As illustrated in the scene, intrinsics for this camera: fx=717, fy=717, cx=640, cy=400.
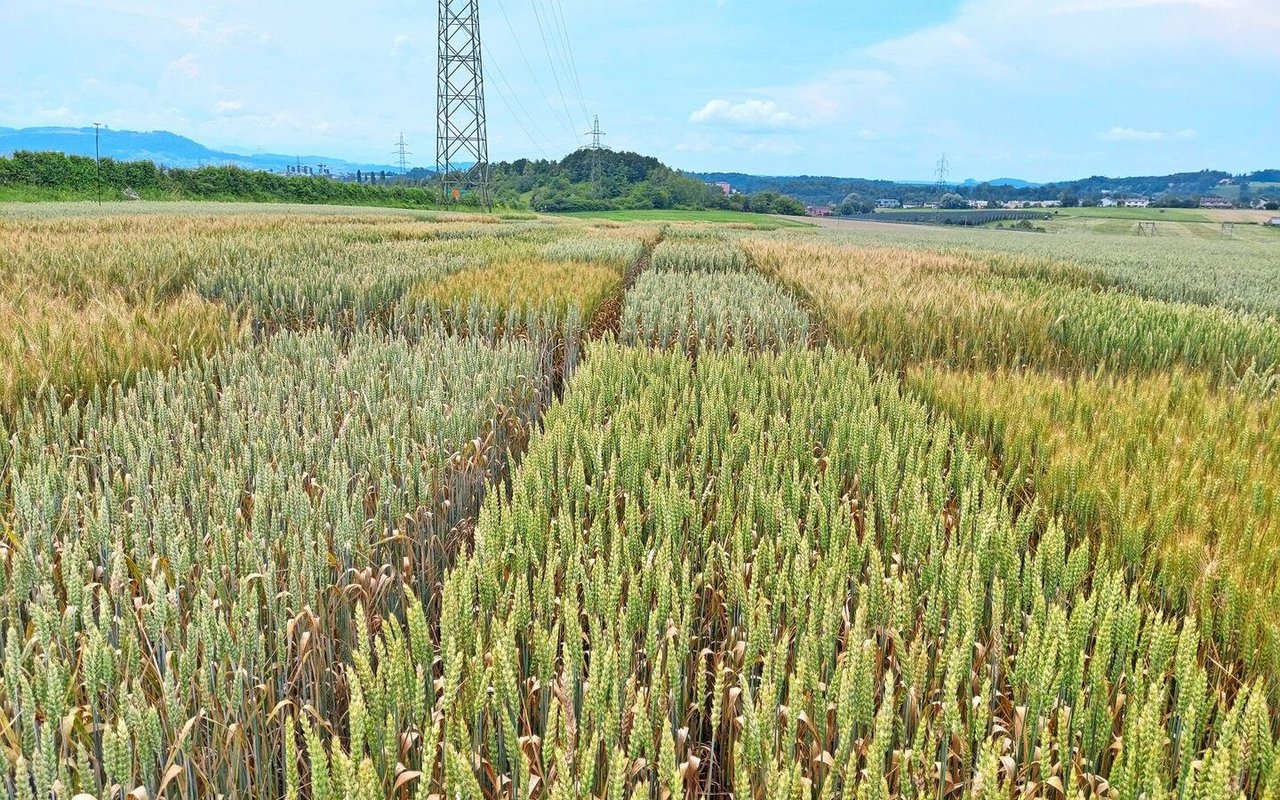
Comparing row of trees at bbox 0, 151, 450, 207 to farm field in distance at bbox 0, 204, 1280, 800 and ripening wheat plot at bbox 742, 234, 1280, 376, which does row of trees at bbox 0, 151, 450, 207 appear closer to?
farm field in distance at bbox 0, 204, 1280, 800

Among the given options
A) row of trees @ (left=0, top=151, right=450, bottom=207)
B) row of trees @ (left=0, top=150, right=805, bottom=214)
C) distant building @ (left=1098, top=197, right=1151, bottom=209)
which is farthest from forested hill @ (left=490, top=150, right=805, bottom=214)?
distant building @ (left=1098, top=197, right=1151, bottom=209)

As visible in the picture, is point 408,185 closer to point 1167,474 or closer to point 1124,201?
point 1167,474

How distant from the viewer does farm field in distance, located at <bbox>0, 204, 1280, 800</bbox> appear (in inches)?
46.8

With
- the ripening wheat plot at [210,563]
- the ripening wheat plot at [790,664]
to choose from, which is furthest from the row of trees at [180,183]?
the ripening wheat plot at [790,664]

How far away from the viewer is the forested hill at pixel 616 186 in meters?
76.6

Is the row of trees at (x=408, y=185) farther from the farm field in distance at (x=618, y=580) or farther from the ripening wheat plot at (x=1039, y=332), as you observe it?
the ripening wheat plot at (x=1039, y=332)

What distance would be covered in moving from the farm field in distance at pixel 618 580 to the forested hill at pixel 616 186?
2858 inches

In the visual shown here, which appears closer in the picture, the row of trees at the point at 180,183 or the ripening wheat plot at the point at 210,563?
the ripening wheat plot at the point at 210,563

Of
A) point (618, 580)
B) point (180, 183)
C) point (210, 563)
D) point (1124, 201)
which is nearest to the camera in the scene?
point (618, 580)

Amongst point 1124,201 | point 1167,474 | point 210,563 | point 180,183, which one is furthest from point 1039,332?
point 1124,201

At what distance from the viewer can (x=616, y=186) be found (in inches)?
3194

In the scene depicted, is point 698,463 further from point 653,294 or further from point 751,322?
point 653,294

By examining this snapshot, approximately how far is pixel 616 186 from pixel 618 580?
8336 cm

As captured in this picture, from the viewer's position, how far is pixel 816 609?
4.79 ft
